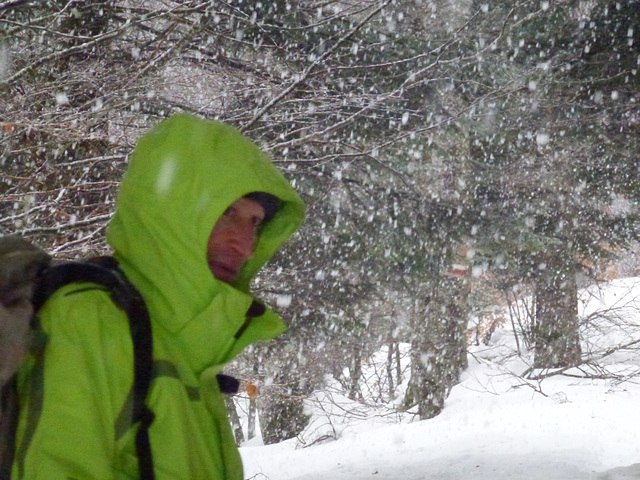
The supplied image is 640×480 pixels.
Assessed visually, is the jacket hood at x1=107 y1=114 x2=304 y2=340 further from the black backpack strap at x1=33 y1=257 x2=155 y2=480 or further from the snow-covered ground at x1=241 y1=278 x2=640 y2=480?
the snow-covered ground at x1=241 y1=278 x2=640 y2=480

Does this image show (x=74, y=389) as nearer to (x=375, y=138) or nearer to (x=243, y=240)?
(x=243, y=240)

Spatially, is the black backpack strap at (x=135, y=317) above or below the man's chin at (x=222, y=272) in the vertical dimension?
below

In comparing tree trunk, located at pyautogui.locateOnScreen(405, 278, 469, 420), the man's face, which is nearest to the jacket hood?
the man's face

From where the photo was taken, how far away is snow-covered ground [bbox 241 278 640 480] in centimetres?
677

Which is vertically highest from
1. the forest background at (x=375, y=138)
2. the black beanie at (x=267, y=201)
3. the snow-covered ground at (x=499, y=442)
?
the forest background at (x=375, y=138)

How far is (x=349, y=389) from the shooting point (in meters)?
13.7

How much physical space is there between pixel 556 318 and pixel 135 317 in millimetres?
11674

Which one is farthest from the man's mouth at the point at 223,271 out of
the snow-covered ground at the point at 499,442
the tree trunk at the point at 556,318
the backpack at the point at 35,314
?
the tree trunk at the point at 556,318

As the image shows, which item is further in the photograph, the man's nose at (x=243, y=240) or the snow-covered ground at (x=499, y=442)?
the snow-covered ground at (x=499, y=442)

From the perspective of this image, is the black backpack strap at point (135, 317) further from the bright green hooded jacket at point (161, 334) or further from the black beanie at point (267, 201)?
the black beanie at point (267, 201)

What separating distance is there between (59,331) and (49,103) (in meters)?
3.65

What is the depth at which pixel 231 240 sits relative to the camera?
62.9 inches

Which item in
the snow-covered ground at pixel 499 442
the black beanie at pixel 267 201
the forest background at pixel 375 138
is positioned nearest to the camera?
the black beanie at pixel 267 201

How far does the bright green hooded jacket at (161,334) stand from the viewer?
108cm
